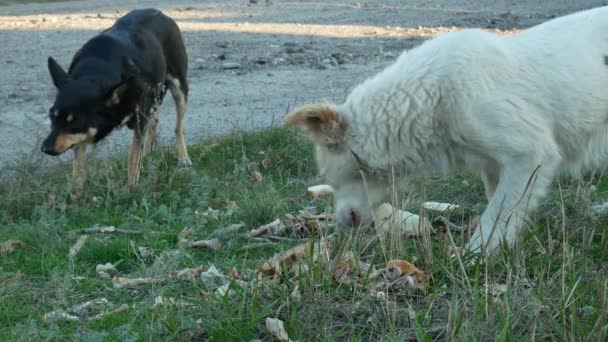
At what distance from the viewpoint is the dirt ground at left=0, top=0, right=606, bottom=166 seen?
9.52 metres

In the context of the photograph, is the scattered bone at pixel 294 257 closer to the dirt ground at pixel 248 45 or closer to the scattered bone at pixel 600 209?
the scattered bone at pixel 600 209

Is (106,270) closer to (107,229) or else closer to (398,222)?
(107,229)

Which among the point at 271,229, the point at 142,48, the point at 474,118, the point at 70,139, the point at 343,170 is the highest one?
the point at 474,118

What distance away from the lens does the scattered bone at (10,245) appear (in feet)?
17.0

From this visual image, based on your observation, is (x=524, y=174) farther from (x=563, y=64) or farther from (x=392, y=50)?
(x=392, y=50)

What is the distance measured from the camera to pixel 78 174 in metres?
6.53

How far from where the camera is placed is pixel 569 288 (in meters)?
3.62

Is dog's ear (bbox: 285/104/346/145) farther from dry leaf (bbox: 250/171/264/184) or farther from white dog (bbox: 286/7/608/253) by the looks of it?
dry leaf (bbox: 250/171/264/184)

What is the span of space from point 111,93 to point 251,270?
3.25 metres

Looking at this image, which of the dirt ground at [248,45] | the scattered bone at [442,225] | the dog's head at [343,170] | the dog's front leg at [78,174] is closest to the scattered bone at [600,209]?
the scattered bone at [442,225]

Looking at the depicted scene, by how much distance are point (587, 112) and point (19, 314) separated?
10.7 ft

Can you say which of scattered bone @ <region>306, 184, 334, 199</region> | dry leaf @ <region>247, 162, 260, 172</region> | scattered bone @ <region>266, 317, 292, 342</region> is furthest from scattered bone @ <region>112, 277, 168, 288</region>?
dry leaf @ <region>247, 162, 260, 172</region>

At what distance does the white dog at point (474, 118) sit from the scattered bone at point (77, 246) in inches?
58.2

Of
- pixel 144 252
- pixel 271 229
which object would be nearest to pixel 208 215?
pixel 271 229
